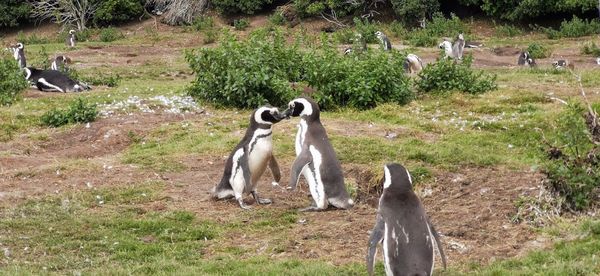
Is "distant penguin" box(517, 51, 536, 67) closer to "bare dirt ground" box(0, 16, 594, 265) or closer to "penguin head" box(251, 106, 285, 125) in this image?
"bare dirt ground" box(0, 16, 594, 265)

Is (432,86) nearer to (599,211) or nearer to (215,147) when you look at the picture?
(215,147)

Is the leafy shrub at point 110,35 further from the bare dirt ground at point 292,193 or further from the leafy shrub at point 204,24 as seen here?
the bare dirt ground at point 292,193

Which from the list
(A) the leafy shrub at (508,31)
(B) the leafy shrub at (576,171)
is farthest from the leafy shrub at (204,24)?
(B) the leafy shrub at (576,171)

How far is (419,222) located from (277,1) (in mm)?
30637

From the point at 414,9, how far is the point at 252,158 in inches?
908

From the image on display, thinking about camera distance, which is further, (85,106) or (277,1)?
(277,1)

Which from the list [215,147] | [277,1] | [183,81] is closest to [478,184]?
[215,147]

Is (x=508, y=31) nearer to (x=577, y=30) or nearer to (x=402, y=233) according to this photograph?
(x=577, y=30)

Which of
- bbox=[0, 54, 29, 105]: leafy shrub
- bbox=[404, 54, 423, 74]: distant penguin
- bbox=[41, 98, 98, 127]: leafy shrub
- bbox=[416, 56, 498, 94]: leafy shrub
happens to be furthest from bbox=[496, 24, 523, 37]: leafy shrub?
bbox=[41, 98, 98, 127]: leafy shrub

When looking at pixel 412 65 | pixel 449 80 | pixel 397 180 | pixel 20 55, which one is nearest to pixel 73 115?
pixel 449 80

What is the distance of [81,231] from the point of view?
23.9ft

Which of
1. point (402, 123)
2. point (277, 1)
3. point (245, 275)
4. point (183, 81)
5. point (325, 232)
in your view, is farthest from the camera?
point (277, 1)

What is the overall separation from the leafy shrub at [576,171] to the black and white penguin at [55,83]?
1110 cm

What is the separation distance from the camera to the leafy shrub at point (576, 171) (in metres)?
6.68
